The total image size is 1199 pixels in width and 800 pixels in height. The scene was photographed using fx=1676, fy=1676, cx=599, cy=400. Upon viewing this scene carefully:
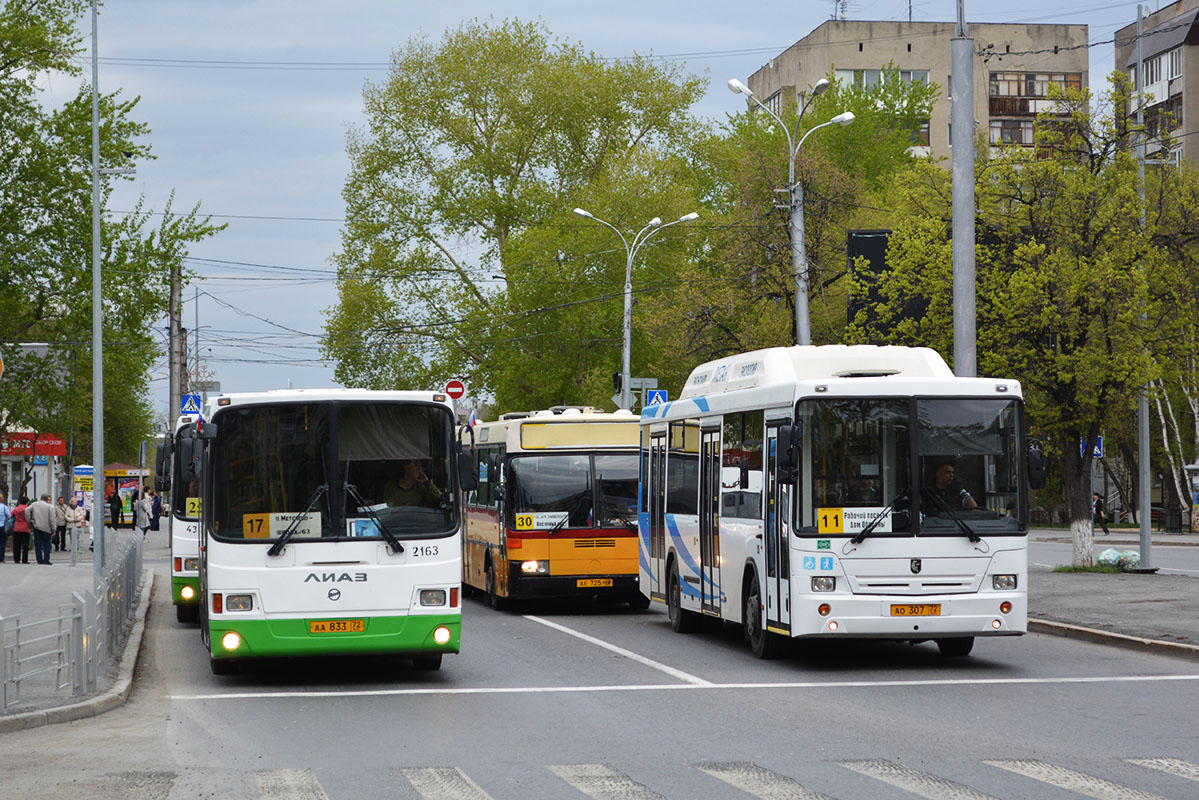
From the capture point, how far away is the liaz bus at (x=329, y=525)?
1450cm

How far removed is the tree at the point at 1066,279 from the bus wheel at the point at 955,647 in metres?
12.4

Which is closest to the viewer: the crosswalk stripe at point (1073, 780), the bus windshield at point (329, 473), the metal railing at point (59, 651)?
the crosswalk stripe at point (1073, 780)

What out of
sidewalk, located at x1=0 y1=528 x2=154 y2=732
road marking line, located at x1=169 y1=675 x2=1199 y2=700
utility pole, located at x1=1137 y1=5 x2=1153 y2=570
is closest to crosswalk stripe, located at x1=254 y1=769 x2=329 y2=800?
sidewalk, located at x1=0 y1=528 x2=154 y2=732

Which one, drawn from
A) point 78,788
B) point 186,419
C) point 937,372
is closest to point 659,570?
point 937,372

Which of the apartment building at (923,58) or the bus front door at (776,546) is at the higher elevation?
the apartment building at (923,58)

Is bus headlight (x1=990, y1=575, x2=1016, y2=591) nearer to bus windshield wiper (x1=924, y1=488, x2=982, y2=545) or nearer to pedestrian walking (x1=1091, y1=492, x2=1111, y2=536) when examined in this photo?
bus windshield wiper (x1=924, y1=488, x2=982, y2=545)

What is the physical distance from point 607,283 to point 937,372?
39854 mm

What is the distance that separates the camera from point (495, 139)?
58281 mm

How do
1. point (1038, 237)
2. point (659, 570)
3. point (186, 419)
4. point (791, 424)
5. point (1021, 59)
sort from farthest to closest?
point (1021, 59)
point (1038, 237)
point (186, 419)
point (659, 570)
point (791, 424)

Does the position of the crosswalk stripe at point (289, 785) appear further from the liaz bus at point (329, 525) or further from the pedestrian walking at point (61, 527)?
the pedestrian walking at point (61, 527)

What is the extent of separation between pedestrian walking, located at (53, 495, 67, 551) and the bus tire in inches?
1160

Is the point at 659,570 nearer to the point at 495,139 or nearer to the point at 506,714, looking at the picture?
the point at 506,714

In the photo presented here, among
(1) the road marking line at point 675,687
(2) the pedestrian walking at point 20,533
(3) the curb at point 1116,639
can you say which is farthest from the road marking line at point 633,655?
(2) the pedestrian walking at point 20,533

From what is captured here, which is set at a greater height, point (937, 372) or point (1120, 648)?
point (937, 372)
